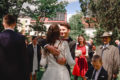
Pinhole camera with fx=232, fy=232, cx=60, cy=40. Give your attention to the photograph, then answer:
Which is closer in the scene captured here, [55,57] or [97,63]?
[55,57]

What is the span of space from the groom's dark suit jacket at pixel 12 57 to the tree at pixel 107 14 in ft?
102

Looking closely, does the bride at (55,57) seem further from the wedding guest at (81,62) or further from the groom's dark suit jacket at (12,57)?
the wedding guest at (81,62)

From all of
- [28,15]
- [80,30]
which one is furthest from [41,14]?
[80,30]

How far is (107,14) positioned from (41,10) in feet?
50.6

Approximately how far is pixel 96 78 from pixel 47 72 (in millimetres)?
1346

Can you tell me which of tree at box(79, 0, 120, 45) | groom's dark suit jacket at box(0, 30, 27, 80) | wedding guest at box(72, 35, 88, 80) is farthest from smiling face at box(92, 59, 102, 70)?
tree at box(79, 0, 120, 45)

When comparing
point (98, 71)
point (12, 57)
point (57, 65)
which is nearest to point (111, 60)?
point (98, 71)

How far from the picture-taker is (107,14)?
118 feet

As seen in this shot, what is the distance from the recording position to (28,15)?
67.3ft

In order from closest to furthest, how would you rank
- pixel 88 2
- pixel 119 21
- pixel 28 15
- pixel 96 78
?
pixel 96 78 < pixel 28 15 < pixel 119 21 < pixel 88 2

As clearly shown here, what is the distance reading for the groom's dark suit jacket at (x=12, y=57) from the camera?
390 cm

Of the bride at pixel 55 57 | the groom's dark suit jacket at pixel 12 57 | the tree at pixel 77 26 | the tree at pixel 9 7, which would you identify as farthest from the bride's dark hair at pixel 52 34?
the tree at pixel 77 26

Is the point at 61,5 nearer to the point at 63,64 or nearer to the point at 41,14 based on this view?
the point at 41,14

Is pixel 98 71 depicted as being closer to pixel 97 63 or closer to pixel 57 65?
pixel 97 63
